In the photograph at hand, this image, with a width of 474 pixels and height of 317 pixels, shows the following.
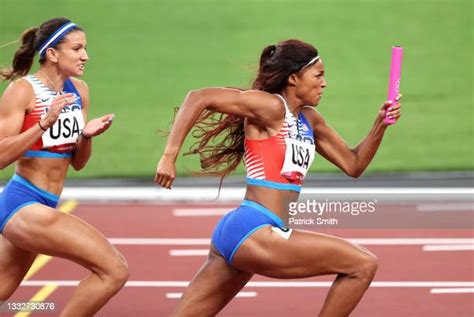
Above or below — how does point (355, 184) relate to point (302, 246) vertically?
below

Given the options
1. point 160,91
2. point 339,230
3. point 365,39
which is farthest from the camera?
point 365,39

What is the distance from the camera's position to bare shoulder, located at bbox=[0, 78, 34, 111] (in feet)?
24.0

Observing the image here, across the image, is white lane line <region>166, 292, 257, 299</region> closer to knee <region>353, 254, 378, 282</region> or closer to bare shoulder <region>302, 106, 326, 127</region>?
bare shoulder <region>302, 106, 326, 127</region>

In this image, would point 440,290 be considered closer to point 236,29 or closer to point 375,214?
point 375,214

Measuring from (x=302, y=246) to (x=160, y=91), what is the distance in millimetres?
10427

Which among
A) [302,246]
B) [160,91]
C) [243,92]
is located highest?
[243,92]

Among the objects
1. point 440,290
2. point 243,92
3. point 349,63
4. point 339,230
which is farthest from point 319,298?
point 349,63

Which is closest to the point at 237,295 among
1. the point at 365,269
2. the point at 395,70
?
the point at 365,269

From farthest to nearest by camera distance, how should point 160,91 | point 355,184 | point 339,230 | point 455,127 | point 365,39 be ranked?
→ point 365,39
point 160,91
point 455,127
point 355,184
point 339,230

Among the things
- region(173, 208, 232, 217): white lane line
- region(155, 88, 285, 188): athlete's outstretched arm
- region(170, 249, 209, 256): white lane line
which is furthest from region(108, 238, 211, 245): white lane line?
region(155, 88, 285, 188): athlete's outstretched arm

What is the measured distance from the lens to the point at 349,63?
1783cm

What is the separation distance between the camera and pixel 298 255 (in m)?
6.94

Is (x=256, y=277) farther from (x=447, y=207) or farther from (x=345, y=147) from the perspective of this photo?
(x=447, y=207)

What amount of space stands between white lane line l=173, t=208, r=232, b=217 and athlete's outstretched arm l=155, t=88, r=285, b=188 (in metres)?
4.82
